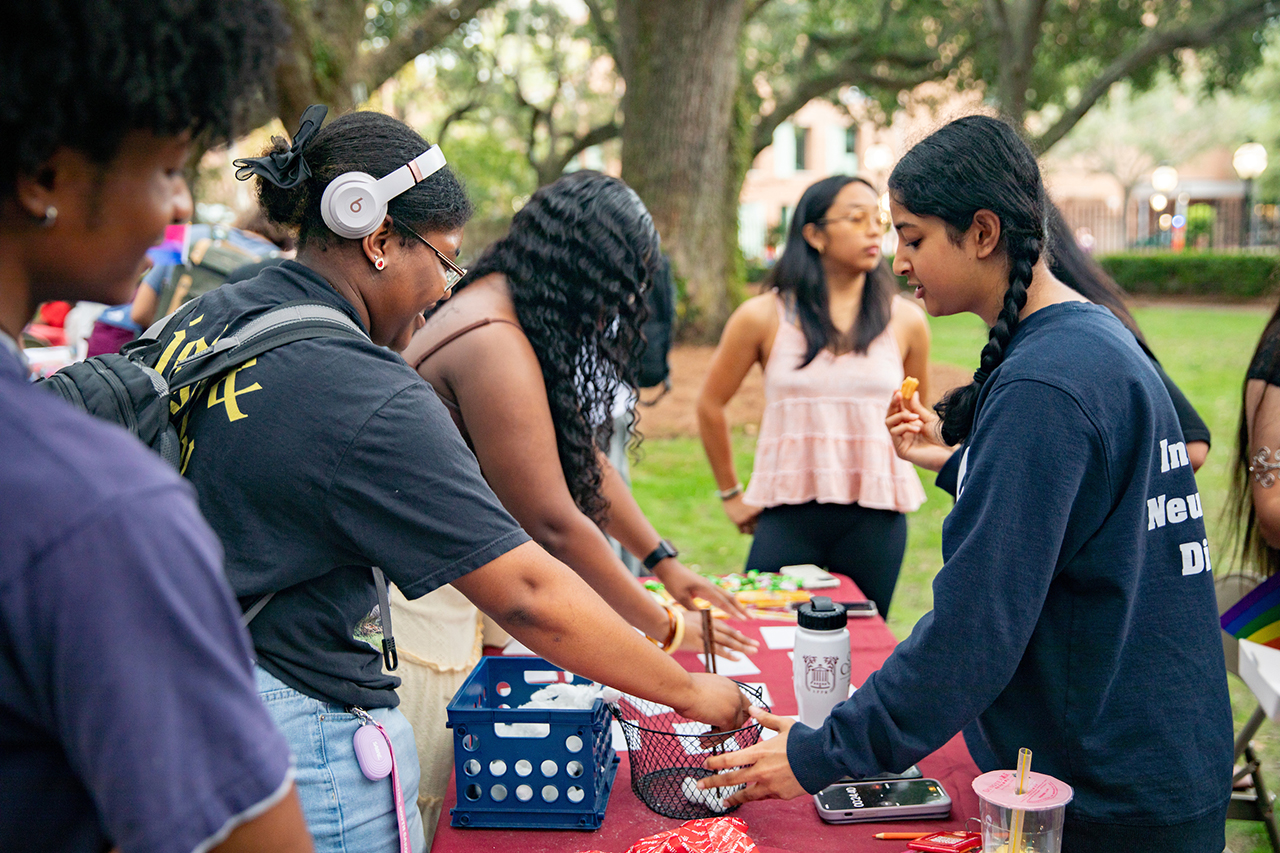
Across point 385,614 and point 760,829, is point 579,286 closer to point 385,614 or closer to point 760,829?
point 385,614

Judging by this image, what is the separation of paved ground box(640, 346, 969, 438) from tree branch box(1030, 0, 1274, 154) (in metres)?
5.65

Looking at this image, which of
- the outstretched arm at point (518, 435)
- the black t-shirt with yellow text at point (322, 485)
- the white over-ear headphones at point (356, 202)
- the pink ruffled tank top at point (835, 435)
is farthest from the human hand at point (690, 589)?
the white over-ear headphones at point (356, 202)

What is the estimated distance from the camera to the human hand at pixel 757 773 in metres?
1.69

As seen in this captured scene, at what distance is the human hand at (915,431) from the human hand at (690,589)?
2.15 feet

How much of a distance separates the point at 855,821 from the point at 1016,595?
57 centimetres

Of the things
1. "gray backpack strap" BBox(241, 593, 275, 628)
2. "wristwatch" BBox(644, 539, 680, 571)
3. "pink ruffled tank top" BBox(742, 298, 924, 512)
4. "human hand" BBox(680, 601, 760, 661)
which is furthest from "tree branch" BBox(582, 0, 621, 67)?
"gray backpack strap" BBox(241, 593, 275, 628)

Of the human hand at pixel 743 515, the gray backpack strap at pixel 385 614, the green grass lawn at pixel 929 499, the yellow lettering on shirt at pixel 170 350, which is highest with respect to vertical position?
the yellow lettering on shirt at pixel 170 350

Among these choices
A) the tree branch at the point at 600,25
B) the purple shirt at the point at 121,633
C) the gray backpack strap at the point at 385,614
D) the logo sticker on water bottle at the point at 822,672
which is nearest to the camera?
the purple shirt at the point at 121,633

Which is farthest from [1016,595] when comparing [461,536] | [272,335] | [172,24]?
[172,24]

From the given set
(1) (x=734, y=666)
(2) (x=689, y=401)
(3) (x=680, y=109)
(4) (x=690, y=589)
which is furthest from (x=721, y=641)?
(3) (x=680, y=109)

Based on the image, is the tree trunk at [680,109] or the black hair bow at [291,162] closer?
the black hair bow at [291,162]

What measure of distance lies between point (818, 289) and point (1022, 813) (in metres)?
2.49

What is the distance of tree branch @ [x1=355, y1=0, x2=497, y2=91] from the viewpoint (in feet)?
37.4

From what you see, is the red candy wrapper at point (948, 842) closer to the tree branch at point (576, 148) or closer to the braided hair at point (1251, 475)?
the braided hair at point (1251, 475)
